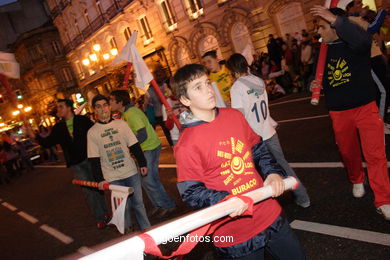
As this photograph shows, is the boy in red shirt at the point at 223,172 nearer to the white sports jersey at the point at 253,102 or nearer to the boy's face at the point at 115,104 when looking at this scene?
the white sports jersey at the point at 253,102

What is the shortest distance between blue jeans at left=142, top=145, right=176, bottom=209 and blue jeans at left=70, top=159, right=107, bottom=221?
110 centimetres

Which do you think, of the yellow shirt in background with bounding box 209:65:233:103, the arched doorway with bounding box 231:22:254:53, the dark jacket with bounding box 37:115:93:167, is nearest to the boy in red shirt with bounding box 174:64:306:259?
the yellow shirt in background with bounding box 209:65:233:103

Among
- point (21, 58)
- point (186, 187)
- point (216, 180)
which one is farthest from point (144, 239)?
point (21, 58)

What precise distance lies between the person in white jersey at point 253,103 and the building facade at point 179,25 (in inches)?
318

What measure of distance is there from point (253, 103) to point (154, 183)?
2359 millimetres

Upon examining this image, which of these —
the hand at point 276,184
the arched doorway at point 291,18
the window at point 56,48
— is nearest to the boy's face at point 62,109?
the hand at point 276,184

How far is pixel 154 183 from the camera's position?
17.2 feet

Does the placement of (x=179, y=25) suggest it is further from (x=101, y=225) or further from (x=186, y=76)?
(x=186, y=76)

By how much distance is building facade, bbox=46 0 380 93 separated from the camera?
17.9 m

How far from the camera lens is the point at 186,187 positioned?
2.04 m

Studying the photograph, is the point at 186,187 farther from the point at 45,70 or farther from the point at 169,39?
the point at 45,70

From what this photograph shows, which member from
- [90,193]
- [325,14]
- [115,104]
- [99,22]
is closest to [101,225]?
[90,193]

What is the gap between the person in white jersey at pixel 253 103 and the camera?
371 centimetres

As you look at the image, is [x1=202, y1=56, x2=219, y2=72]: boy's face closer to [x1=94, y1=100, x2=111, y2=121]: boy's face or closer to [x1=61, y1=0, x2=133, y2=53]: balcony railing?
[x1=94, y1=100, x2=111, y2=121]: boy's face
